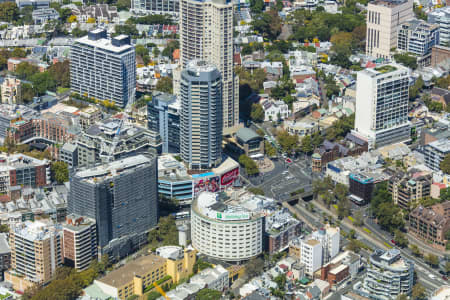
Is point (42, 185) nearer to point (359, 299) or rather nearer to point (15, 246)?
point (15, 246)

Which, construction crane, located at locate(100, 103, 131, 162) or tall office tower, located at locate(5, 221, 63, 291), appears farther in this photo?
construction crane, located at locate(100, 103, 131, 162)

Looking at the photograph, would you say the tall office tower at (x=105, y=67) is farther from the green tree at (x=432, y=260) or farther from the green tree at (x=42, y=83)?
the green tree at (x=432, y=260)

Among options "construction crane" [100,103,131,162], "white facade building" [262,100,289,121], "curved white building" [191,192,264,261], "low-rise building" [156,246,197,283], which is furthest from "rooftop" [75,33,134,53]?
"low-rise building" [156,246,197,283]

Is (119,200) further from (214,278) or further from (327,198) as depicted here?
(327,198)

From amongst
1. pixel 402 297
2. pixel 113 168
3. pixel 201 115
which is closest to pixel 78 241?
pixel 113 168

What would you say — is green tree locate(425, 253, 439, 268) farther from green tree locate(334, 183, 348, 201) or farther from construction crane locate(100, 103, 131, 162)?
construction crane locate(100, 103, 131, 162)

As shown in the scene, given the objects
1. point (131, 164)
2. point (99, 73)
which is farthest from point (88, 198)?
point (99, 73)

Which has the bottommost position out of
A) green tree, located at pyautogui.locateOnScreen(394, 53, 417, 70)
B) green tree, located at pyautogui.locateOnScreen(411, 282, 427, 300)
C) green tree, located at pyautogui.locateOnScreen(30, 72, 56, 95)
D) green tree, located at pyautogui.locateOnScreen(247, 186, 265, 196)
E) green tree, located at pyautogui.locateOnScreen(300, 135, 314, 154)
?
green tree, located at pyautogui.locateOnScreen(411, 282, 427, 300)
